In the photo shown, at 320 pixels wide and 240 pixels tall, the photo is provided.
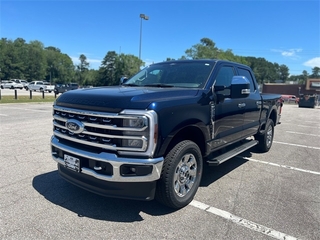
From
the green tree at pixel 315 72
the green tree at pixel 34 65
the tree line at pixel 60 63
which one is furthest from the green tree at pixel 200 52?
the green tree at pixel 315 72

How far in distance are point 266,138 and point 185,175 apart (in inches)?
154

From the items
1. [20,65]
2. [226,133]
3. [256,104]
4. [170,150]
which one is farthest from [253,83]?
[20,65]

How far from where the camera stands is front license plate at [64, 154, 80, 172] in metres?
3.09

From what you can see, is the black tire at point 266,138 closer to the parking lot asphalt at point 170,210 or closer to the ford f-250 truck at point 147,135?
the parking lot asphalt at point 170,210

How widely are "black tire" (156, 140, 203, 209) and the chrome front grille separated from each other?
0.41 meters

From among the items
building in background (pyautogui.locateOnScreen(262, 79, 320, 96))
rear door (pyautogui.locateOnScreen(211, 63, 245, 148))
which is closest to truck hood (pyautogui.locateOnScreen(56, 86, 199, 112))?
rear door (pyautogui.locateOnScreen(211, 63, 245, 148))

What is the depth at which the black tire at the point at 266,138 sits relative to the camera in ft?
20.9

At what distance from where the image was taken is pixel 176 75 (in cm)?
431

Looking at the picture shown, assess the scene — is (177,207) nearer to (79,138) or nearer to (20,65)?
(79,138)

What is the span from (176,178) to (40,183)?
2.27 m

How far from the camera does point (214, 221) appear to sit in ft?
10.0

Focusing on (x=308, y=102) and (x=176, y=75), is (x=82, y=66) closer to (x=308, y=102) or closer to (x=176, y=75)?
(x=308, y=102)

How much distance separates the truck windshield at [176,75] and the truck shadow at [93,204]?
1.87 metres

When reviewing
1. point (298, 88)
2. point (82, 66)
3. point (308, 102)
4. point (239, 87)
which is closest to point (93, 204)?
point (239, 87)
